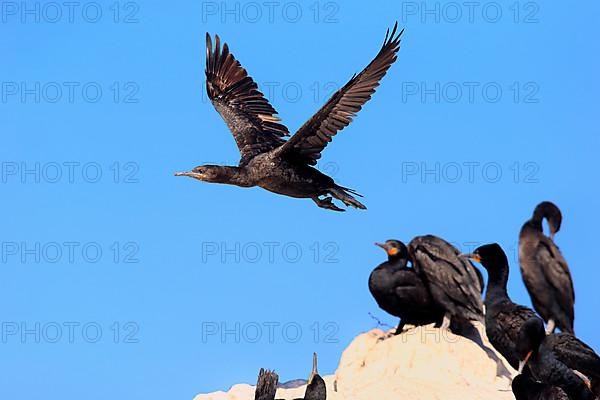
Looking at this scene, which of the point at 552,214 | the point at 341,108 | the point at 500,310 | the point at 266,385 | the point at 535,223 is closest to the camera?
the point at 266,385

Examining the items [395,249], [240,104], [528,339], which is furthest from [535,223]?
[528,339]

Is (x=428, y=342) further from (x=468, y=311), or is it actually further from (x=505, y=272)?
(x=505, y=272)

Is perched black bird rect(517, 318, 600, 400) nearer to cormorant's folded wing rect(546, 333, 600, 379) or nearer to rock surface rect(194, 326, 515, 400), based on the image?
cormorant's folded wing rect(546, 333, 600, 379)

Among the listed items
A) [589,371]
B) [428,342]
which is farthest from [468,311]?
[589,371]

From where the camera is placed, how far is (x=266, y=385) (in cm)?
958

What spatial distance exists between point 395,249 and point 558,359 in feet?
17.4

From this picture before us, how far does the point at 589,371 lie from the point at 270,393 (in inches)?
138

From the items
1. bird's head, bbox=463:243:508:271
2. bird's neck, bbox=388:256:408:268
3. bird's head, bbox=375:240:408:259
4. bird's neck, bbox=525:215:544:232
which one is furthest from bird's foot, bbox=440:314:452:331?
bird's neck, bbox=525:215:544:232

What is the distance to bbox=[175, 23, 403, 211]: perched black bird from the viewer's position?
38.2ft

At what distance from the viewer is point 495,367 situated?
14555 mm

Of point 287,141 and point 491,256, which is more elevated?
point 287,141

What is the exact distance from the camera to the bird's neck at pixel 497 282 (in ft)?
42.6

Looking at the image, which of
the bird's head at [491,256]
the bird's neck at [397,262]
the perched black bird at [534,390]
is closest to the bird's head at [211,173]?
the bird's head at [491,256]

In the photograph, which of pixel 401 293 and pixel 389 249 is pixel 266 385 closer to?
pixel 401 293
